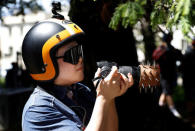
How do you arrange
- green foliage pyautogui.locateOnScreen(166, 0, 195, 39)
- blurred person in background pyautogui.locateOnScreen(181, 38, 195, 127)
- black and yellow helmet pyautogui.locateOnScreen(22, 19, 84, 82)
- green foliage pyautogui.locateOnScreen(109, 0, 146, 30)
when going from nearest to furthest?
green foliage pyautogui.locateOnScreen(166, 0, 195, 39), black and yellow helmet pyautogui.locateOnScreen(22, 19, 84, 82), green foliage pyautogui.locateOnScreen(109, 0, 146, 30), blurred person in background pyautogui.locateOnScreen(181, 38, 195, 127)

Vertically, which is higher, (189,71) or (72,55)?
(72,55)

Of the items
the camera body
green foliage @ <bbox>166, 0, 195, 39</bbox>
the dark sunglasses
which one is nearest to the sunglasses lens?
the dark sunglasses

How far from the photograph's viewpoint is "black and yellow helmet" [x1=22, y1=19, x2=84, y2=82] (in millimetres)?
2039

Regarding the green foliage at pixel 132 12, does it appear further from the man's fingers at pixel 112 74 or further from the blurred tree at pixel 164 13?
the man's fingers at pixel 112 74

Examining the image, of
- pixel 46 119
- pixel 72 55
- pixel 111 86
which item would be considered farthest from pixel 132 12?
pixel 46 119

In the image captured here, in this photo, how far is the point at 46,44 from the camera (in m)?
2.05

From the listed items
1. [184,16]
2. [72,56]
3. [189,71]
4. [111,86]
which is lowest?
[189,71]

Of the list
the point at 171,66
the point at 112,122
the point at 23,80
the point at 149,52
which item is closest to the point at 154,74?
the point at 112,122

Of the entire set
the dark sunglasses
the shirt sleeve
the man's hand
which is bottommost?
the shirt sleeve

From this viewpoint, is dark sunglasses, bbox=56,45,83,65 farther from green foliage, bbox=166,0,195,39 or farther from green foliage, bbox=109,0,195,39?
green foliage, bbox=166,0,195,39

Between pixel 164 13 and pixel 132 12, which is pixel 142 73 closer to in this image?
pixel 132 12

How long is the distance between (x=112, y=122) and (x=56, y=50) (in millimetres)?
635

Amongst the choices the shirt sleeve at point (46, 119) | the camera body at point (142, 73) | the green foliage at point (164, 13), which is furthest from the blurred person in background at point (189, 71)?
the shirt sleeve at point (46, 119)

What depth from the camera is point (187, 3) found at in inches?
72.7
